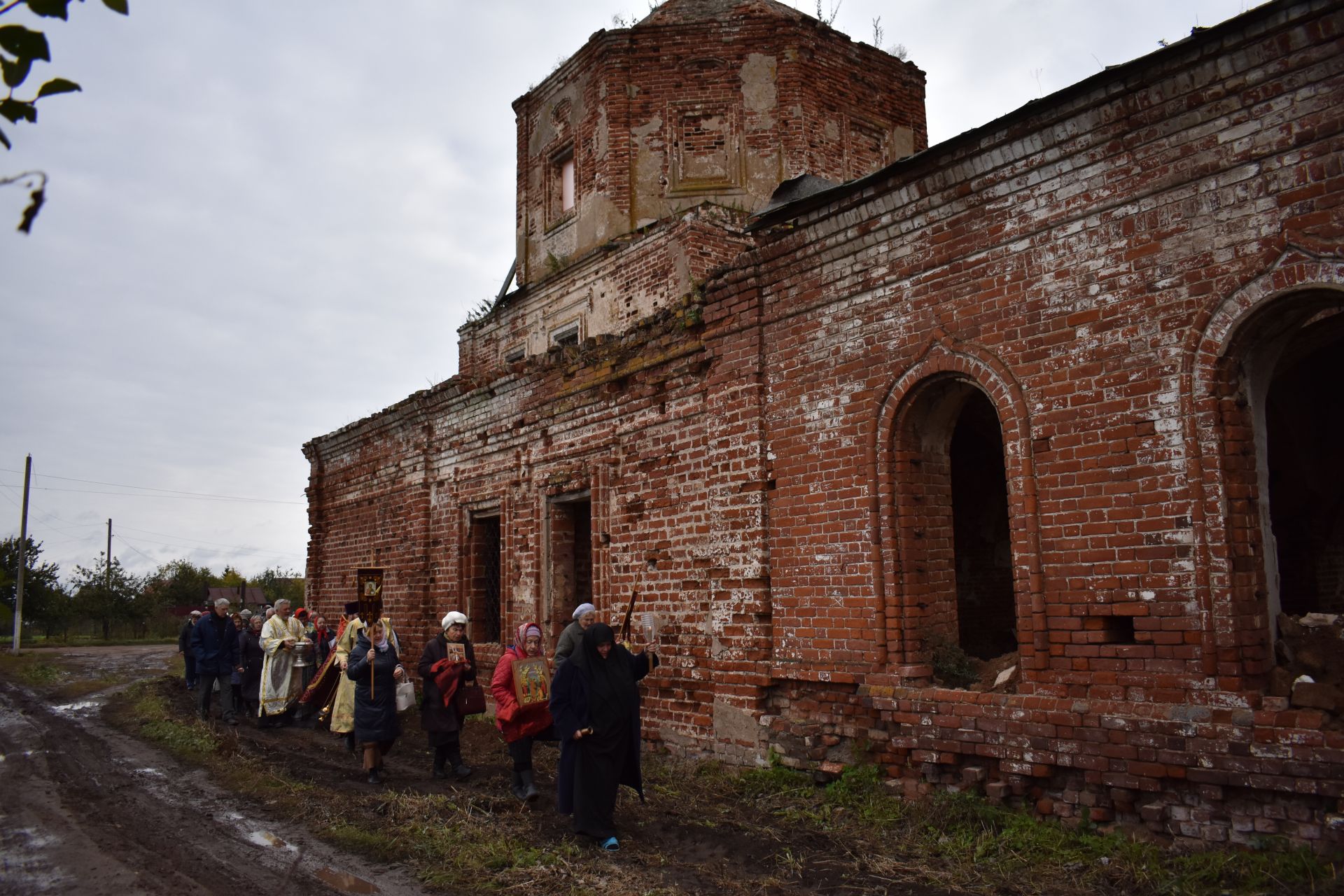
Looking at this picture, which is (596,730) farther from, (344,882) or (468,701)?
(468,701)

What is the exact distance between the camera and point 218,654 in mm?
13133

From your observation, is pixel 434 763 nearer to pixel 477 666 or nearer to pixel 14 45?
pixel 477 666

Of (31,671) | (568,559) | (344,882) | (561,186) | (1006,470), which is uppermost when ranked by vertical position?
(561,186)

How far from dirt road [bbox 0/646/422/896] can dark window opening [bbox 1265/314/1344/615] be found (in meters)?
8.71

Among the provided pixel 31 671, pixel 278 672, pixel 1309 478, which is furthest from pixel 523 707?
pixel 31 671

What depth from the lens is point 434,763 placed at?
876 centimetres

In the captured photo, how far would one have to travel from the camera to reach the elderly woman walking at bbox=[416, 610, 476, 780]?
8.58 m

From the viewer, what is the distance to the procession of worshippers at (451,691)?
253 inches

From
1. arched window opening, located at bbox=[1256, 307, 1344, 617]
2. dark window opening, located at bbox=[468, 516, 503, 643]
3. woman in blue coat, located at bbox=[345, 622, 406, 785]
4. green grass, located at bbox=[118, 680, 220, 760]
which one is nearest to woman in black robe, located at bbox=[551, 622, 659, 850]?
woman in blue coat, located at bbox=[345, 622, 406, 785]

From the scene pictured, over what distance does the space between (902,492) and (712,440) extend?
79.9 inches

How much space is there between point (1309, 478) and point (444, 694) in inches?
348

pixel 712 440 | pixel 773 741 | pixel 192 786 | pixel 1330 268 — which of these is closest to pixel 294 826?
pixel 192 786

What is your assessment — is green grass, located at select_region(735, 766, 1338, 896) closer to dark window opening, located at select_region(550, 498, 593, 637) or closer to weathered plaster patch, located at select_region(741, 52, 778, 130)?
dark window opening, located at select_region(550, 498, 593, 637)

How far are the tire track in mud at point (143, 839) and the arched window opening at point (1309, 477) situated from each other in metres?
8.53
